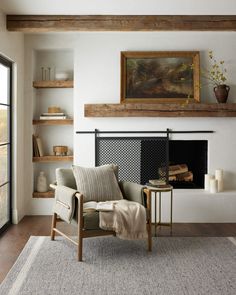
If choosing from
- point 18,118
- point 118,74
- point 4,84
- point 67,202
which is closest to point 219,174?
point 118,74

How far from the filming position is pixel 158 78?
18.6ft

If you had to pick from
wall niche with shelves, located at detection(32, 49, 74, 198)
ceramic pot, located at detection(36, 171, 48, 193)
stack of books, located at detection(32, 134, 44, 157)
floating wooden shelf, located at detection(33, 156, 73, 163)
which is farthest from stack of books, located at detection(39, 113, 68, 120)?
ceramic pot, located at detection(36, 171, 48, 193)

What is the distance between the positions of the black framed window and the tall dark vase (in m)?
2.61

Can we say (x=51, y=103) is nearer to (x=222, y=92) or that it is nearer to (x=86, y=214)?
(x=222, y=92)

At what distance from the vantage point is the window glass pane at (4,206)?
4996 millimetres

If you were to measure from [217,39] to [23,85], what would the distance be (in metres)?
2.63

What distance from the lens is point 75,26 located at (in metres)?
4.89

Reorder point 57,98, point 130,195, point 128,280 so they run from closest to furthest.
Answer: point 128,280 < point 130,195 < point 57,98

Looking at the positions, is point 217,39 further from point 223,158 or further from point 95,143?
point 95,143

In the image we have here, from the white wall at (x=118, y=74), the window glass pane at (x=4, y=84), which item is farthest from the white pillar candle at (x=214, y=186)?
the window glass pane at (x=4, y=84)

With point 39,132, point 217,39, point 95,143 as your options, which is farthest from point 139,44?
point 39,132

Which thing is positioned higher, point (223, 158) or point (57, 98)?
point (57, 98)

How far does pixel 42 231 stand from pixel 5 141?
1141 mm

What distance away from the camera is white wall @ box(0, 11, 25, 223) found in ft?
17.1
